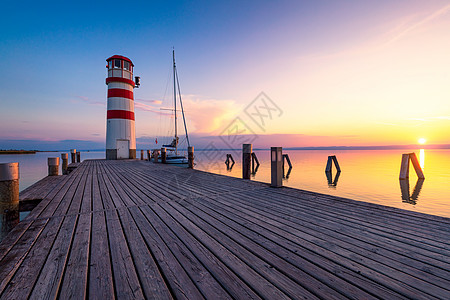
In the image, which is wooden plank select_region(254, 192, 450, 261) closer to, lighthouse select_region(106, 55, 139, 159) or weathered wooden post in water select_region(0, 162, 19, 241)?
weathered wooden post in water select_region(0, 162, 19, 241)

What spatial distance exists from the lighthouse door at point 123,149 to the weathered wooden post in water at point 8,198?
15.9 m

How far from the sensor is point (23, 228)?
2.87m

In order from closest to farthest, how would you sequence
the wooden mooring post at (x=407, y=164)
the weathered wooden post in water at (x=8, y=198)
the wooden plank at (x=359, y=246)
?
the wooden plank at (x=359, y=246), the weathered wooden post in water at (x=8, y=198), the wooden mooring post at (x=407, y=164)

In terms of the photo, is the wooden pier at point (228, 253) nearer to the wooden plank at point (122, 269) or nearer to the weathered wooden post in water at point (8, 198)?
the wooden plank at point (122, 269)

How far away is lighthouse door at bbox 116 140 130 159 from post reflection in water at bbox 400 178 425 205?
2123cm

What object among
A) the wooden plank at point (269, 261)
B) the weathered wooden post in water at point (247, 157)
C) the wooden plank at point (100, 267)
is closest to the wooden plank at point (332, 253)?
the wooden plank at point (269, 261)

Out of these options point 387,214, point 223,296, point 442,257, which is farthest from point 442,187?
point 223,296

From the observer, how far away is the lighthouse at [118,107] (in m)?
18.5

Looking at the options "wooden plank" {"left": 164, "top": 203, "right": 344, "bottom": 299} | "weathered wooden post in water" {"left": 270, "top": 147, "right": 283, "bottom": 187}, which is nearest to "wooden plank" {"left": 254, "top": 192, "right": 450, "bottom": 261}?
"wooden plank" {"left": 164, "top": 203, "right": 344, "bottom": 299}

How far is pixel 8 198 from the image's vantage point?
3.98 m

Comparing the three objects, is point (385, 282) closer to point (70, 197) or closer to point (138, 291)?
point (138, 291)

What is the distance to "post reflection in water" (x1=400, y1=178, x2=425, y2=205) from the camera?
33.4ft

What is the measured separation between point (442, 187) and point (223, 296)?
60.1ft

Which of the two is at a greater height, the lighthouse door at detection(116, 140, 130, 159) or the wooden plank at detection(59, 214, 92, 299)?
the lighthouse door at detection(116, 140, 130, 159)
